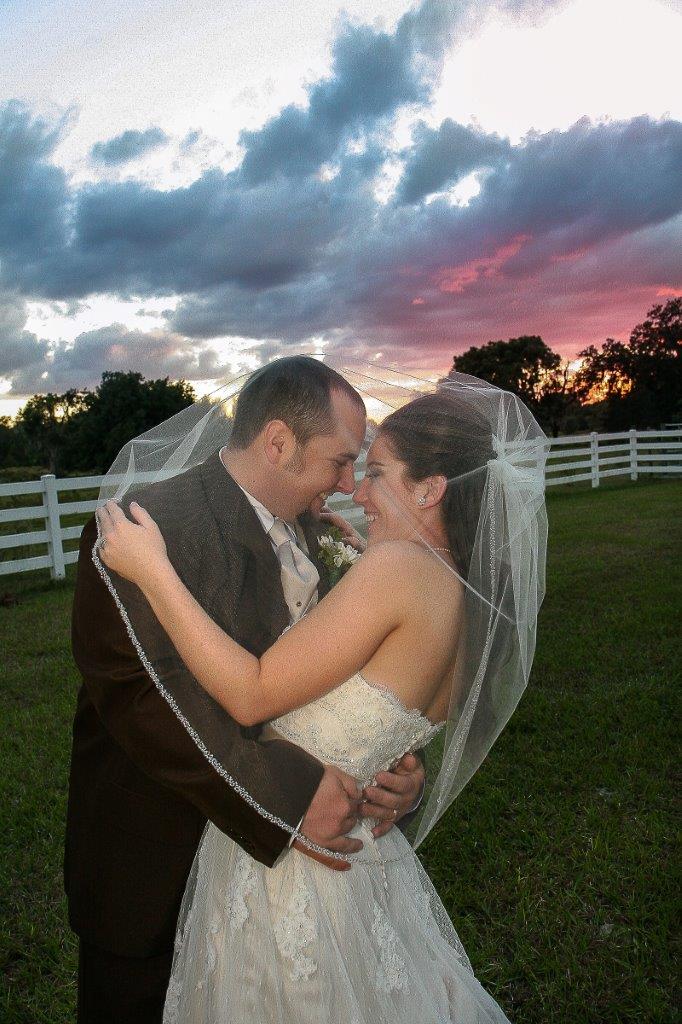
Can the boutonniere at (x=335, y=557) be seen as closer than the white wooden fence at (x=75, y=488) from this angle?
Yes

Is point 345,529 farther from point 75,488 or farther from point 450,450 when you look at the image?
point 75,488

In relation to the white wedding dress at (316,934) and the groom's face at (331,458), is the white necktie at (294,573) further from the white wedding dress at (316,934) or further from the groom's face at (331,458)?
the white wedding dress at (316,934)

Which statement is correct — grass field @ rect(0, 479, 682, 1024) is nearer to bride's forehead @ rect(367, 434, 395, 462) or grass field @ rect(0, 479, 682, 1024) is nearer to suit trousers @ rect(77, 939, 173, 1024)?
suit trousers @ rect(77, 939, 173, 1024)

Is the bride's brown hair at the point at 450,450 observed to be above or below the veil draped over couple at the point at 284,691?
above

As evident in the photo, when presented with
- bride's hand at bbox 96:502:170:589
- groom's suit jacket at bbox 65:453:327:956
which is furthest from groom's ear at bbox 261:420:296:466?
bride's hand at bbox 96:502:170:589

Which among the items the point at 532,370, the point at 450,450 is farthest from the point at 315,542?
the point at 532,370

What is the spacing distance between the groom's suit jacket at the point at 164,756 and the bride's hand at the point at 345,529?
19.7 inches

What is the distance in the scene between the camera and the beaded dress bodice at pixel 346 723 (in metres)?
1.88

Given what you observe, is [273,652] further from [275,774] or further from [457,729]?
[457,729]

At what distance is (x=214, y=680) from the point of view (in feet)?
5.41

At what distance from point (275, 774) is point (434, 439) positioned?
86cm

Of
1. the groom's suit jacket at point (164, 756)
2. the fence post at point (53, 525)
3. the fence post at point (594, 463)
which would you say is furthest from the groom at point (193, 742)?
the fence post at point (594, 463)

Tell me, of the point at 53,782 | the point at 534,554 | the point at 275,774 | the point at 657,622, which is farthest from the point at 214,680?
the point at 657,622

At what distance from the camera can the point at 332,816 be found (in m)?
1.78
